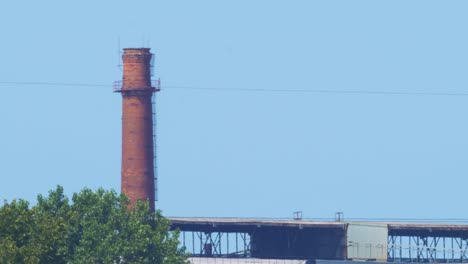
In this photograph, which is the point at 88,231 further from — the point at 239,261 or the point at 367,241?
the point at 367,241

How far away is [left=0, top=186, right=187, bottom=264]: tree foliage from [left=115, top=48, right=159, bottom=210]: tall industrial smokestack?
16622 mm

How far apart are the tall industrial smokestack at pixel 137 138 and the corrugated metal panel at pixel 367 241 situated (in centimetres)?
1214

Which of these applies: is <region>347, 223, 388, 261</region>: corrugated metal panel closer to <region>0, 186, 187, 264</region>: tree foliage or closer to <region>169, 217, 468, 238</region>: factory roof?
<region>169, 217, 468, 238</region>: factory roof

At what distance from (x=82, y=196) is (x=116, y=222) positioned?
2.14 m

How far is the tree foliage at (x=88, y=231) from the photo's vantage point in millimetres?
77562

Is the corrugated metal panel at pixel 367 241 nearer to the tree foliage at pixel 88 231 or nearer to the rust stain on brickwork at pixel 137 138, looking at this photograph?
the rust stain on brickwork at pixel 137 138

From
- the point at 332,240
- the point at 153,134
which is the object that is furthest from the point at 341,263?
the point at 153,134

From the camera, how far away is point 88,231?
8050cm

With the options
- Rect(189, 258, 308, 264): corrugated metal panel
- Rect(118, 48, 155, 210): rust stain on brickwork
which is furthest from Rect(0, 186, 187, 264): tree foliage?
Rect(118, 48, 155, 210): rust stain on brickwork

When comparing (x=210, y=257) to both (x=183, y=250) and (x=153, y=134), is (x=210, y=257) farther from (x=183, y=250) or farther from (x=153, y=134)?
(x=183, y=250)

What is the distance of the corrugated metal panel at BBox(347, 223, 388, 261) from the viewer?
102 metres

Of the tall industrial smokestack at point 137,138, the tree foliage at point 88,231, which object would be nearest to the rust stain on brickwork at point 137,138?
the tall industrial smokestack at point 137,138

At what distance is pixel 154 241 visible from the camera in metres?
81.9

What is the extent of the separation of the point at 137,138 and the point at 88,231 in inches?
862
